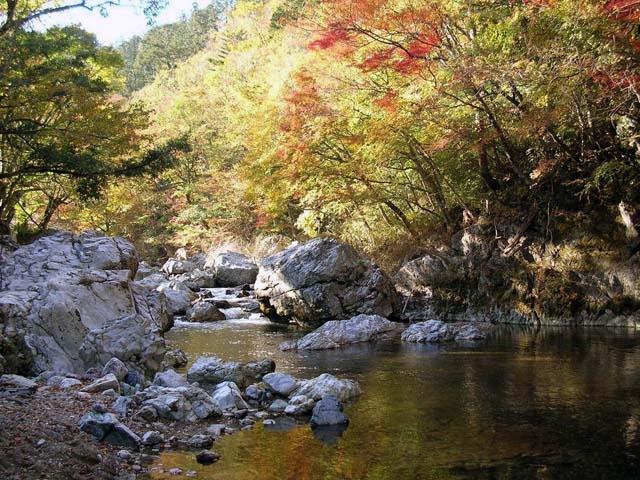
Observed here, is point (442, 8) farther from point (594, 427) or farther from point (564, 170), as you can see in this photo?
point (594, 427)

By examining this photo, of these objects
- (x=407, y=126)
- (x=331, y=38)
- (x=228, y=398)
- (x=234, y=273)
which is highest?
(x=331, y=38)

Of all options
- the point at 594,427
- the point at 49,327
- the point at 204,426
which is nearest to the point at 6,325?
the point at 49,327

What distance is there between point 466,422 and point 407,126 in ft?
34.9

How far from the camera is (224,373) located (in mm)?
9703

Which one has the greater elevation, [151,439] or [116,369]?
[116,369]

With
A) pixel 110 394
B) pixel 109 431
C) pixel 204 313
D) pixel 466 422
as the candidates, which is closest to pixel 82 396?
pixel 110 394

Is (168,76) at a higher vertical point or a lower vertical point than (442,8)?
higher

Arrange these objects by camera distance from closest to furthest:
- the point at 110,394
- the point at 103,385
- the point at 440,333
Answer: the point at 110,394
the point at 103,385
the point at 440,333

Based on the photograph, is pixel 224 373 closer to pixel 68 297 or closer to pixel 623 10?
pixel 68 297

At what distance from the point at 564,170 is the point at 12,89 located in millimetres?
14019

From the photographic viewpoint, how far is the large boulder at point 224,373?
31.6ft

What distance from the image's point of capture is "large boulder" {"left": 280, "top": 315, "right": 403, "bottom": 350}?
44.8 ft

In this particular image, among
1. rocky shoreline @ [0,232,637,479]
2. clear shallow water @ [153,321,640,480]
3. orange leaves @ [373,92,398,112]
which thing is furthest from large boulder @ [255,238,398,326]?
clear shallow water @ [153,321,640,480]

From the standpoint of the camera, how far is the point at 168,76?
59.5 m
